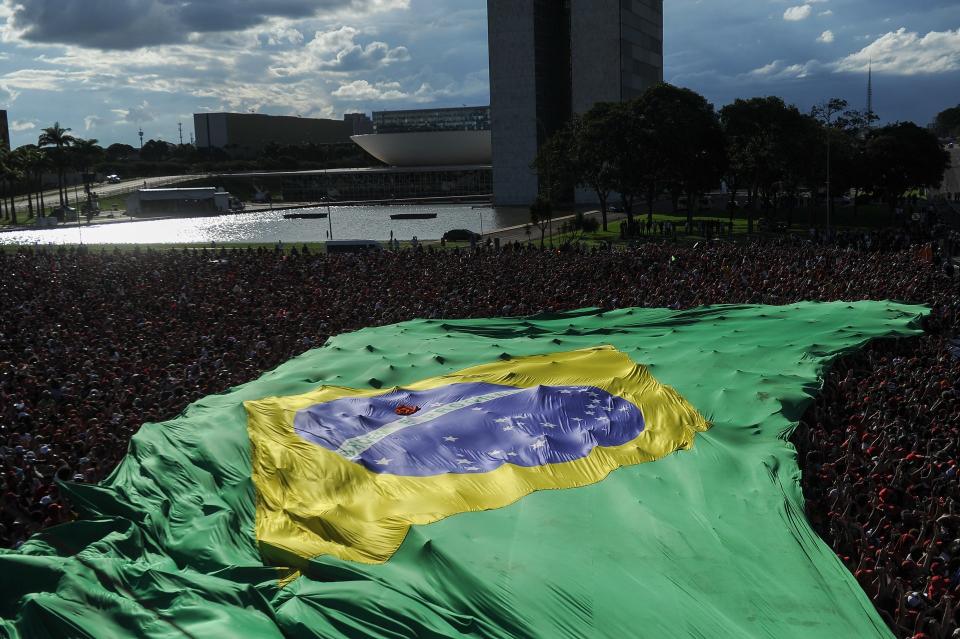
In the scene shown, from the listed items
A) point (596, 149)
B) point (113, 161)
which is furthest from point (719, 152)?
point (113, 161)

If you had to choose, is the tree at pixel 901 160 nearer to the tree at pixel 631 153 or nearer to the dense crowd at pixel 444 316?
the tree at pixel 631 153

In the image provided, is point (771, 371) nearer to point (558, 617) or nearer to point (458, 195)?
point (558, 617)

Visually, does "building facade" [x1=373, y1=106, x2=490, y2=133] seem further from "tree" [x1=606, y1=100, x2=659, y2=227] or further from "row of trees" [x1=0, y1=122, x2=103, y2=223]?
"tree" [x1=606, y1=100, x2=659, y2=227]

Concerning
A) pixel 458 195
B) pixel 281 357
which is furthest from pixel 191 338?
pixel 458 195

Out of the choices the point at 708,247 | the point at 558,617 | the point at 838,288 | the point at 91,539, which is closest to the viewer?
the point at 558,617

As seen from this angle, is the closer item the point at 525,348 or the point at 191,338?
the point at 525,348

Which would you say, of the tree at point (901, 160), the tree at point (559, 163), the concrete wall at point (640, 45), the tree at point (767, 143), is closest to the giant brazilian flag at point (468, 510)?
the tree at point (767, 143)
